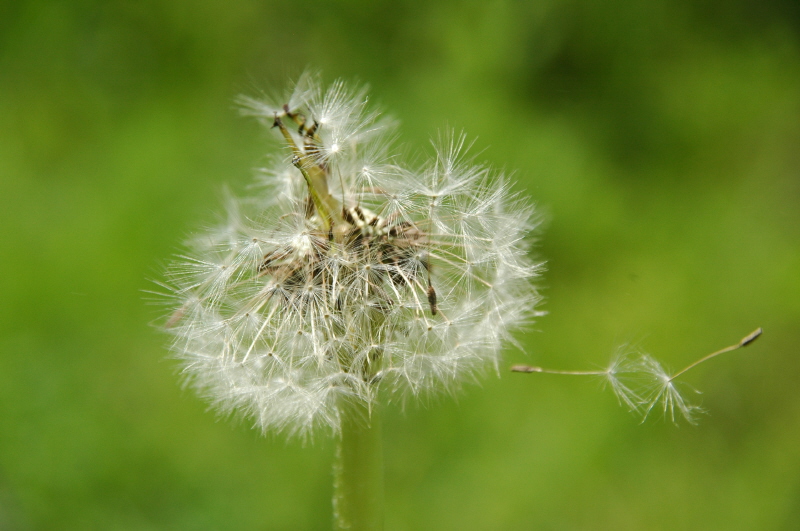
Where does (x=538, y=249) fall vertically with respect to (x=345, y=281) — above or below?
above

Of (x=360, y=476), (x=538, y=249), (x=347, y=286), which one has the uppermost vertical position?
(x=538, y=249)

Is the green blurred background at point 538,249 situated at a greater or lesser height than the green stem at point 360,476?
greater

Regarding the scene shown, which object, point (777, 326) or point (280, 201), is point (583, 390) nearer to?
point (777, 326)

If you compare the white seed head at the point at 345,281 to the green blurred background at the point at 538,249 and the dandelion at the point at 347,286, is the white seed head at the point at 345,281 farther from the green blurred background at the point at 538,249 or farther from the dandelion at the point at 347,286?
the green blurred background at the point at 538,249

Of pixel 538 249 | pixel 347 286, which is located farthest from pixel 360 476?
pixel 538 249

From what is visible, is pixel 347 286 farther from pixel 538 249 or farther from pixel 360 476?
pixel 538 249

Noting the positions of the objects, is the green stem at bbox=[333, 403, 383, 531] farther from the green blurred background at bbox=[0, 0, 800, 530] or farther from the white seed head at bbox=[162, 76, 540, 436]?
the green blurred background at bbox=[0, 0, 800, 530]

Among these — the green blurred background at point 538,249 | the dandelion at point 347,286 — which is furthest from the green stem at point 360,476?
the green blurred background at point 538,249

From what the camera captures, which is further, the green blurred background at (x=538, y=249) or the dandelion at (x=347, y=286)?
the green blurred background at (x=538, y=249)
